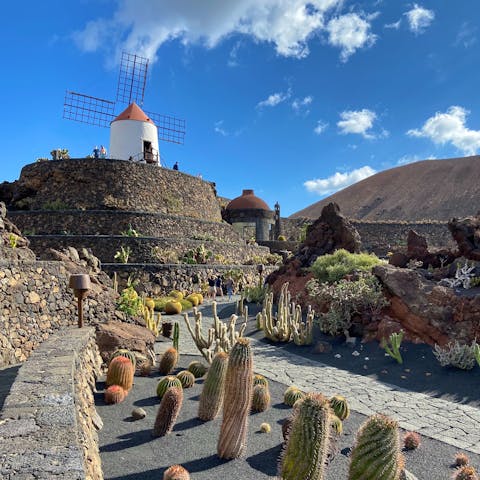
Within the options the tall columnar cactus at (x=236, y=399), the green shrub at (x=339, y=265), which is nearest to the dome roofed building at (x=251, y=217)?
the green shrub at (x=339, y=265)

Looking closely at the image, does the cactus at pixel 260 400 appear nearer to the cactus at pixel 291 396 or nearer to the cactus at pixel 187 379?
the cactus at pixel 291 396

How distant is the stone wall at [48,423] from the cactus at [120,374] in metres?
0.98

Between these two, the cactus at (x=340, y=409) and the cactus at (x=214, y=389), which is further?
the cactus at (x=340, y=409)

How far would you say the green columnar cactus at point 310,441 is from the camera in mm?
3283

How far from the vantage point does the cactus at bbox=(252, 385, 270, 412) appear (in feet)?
20.5

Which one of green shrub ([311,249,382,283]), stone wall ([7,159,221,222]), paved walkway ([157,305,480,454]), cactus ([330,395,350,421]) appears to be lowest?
paved walkway ([157,305,480,454])

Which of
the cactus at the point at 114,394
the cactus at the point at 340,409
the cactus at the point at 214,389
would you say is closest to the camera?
the cactus at the point at 214,389

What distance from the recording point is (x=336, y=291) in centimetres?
1148

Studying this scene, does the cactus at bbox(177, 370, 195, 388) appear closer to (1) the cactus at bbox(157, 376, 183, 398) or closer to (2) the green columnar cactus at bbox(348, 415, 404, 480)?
(1) the cactus at bbox(157, 376, 183, 398)

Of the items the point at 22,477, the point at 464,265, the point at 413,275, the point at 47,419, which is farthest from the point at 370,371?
the point at 22,477

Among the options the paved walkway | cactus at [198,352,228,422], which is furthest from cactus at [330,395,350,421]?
cactus at [198,352,228,422]

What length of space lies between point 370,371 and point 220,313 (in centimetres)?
766

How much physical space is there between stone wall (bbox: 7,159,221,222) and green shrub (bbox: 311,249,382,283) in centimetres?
1253

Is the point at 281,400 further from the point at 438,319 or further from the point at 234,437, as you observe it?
the point at 438,319
